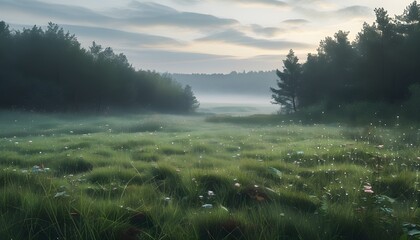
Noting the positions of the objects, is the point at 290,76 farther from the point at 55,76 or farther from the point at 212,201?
the point at 212,201

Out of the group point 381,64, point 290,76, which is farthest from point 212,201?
point 290,76

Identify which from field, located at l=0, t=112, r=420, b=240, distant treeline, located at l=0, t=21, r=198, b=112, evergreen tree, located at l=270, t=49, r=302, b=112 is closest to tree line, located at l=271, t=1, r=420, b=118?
evergreen tree, located at l=270, t=49, r=302, b=112

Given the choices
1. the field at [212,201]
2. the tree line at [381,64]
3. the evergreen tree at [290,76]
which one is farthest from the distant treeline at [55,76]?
the field at [212,201]

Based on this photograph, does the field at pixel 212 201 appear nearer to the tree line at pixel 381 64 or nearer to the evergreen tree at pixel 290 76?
the tree line at pixel 381 64

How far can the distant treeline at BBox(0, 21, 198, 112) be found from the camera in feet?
167

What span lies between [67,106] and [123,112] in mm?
11401

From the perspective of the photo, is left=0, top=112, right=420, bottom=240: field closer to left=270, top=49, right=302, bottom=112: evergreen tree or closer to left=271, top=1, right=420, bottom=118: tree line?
left=271, top=1, right=420, bottom=118: tree line

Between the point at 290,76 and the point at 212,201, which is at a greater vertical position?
the point at 290,76

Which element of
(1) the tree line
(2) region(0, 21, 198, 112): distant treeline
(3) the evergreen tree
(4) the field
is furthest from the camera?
(3) the evergreen tree

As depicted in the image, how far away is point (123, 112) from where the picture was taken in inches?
2625

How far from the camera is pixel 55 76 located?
188 feet

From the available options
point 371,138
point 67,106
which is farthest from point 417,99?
point 67,106

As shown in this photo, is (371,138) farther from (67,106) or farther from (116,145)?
(67,106)

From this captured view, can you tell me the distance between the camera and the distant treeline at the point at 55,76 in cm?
5091
